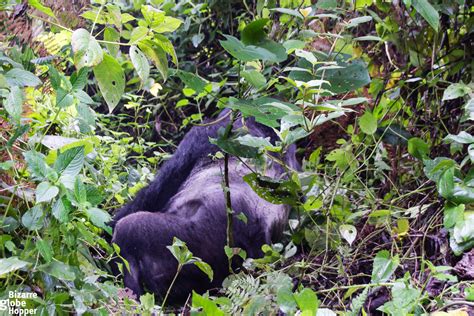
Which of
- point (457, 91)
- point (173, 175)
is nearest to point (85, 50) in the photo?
point (457, 91)

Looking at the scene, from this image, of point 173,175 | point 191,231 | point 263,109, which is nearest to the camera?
point 263,109

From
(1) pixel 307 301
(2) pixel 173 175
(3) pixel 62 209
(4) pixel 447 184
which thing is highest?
(3) pixel 62 209

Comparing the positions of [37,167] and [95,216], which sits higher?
[37,167]

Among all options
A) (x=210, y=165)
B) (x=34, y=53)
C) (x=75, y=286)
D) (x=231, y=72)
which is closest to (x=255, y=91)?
(x=231, y=72)

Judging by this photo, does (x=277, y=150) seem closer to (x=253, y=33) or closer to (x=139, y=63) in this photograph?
(x=253, y=33)

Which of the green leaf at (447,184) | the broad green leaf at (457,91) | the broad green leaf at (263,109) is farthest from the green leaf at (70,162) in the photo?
the broad green leaf at (457,91)

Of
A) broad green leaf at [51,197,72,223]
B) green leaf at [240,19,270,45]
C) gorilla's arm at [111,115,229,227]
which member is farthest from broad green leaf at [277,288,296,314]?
gorilla's arm at [111,115,229,227]

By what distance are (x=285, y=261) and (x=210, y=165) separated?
0.92 metres

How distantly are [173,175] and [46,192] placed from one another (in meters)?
1.85

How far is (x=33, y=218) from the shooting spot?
1216 millimetres

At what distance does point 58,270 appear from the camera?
121 cm

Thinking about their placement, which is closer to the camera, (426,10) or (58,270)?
(58,270)

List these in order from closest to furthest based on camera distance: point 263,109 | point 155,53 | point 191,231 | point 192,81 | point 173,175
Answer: point 155,53, point 263,109, point 192,81, point 191,231, point 173,175

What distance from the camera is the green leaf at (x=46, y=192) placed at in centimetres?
113
